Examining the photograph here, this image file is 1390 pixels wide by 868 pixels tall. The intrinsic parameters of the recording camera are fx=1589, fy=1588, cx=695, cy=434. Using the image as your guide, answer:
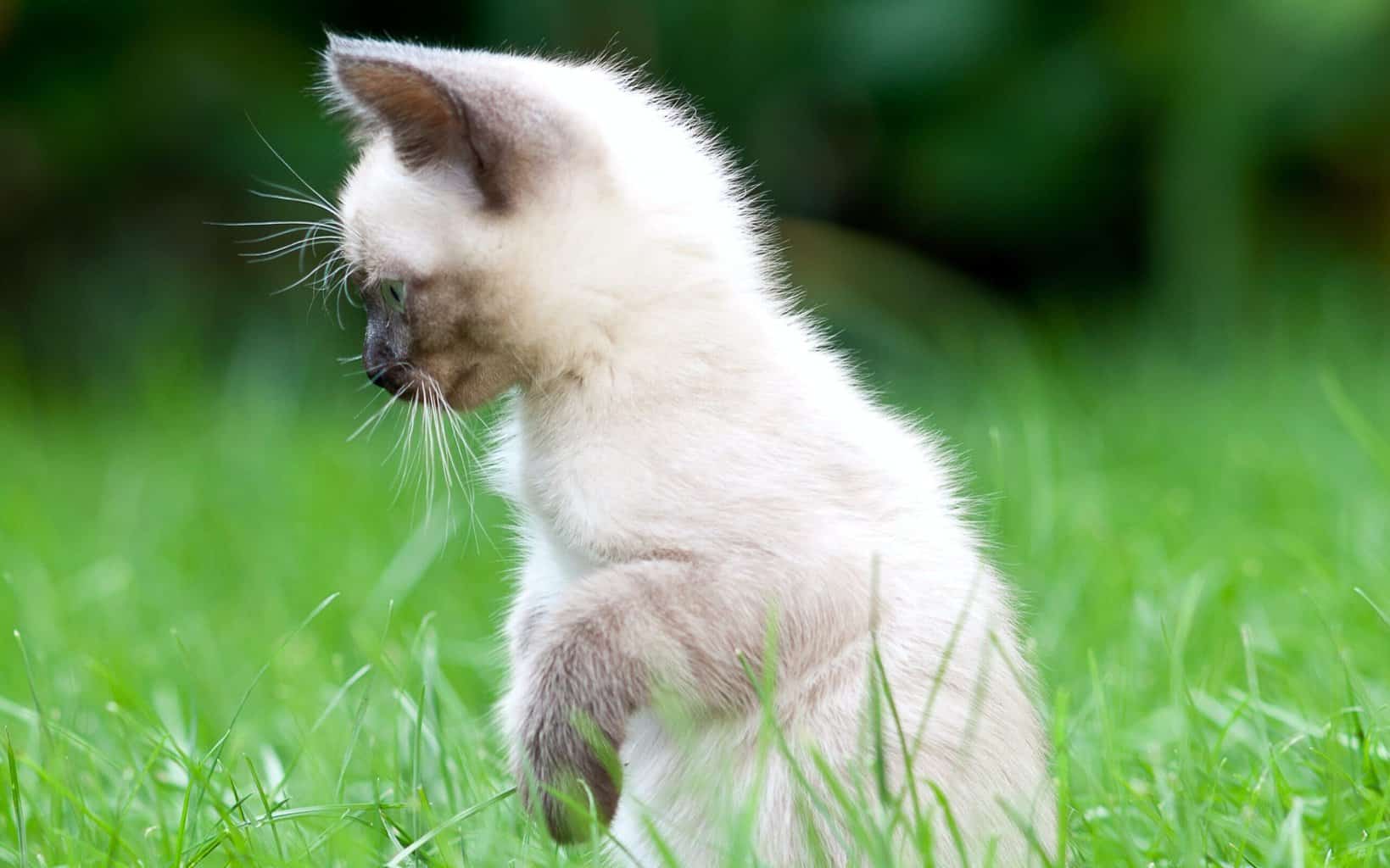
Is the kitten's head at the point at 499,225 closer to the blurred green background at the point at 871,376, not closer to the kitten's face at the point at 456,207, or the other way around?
the kitten's face at the point at 456,207

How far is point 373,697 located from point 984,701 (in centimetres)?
142

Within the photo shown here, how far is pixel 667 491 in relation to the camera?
76.9 inches

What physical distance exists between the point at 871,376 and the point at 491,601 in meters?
2.41

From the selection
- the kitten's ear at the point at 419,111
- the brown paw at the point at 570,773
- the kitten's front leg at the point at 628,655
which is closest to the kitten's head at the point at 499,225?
the kitten's ear at the point at 419,111

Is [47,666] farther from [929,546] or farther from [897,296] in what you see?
[897,296]

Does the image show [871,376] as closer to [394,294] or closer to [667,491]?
[394,294]

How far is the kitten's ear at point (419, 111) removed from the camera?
2.02 metres

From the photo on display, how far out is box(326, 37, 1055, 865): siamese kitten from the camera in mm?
1872

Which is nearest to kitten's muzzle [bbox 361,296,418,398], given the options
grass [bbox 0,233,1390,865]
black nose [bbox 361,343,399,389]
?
black nose [bbox 361,343,399,389]

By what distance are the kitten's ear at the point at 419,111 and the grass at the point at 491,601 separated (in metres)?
0.72

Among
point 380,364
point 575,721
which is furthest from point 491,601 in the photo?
point 575,721

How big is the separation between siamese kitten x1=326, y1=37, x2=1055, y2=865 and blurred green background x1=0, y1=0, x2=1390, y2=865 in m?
0.26

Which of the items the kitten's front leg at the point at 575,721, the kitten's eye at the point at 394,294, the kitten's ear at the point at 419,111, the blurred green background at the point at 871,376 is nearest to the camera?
the kitten's front leg at the point at 575,721

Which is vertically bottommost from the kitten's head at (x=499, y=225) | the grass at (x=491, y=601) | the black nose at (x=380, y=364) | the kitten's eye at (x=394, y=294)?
the grass at (x=491, y=601)
